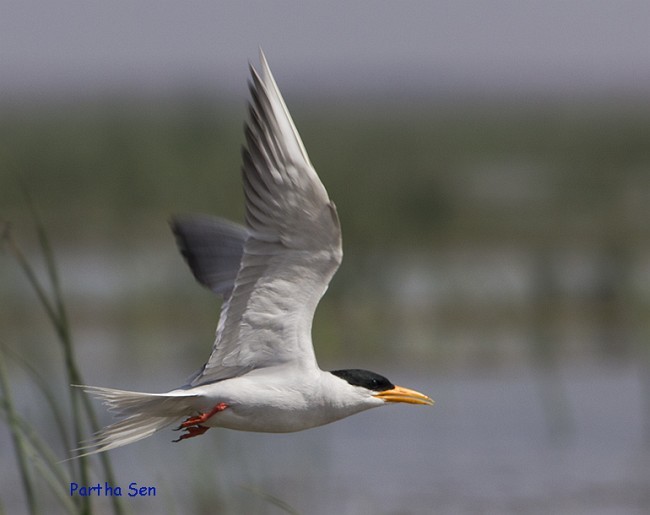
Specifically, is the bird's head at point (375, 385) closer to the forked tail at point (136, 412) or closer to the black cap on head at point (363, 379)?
the black cap on head at point (363, 379)

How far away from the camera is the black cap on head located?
5.03m

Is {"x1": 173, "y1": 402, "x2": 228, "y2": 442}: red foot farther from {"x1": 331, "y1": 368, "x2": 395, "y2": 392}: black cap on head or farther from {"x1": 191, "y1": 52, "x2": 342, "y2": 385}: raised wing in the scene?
{"x1": 331, "y1": 368, "x2": 395, "y2": 392}: black cap on head

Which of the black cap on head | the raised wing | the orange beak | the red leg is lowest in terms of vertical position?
the orange beak

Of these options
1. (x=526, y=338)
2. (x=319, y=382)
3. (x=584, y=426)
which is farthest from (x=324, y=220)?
(x=526, y=338)

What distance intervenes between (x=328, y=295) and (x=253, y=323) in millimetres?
10498

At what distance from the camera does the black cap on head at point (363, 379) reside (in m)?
5.03

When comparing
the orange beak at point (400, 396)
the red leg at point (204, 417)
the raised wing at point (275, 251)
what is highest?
the raised wing at point (275, 251)

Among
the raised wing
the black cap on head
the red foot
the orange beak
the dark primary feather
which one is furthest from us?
the dark primary feather

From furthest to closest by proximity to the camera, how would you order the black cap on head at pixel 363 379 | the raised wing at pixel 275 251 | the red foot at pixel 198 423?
the black cap on head at pixel 363 379
the raised wing at pixel 275 251
the red foot at pixel 198 423

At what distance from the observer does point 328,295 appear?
50.8 ft

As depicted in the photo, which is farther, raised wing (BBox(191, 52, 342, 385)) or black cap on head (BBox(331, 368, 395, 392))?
black cap on head (BBox(331, 368, 395, 392))

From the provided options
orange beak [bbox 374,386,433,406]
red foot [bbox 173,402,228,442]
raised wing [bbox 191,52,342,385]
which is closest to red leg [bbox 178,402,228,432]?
red foot [bbox 173,402,228,442]

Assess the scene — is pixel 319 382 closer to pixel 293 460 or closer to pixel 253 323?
pixel 253 323

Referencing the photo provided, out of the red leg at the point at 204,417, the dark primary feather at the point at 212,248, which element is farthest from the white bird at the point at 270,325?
the dark primary feather at the point at 212,248
